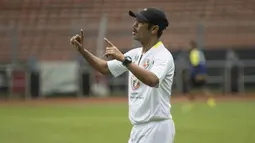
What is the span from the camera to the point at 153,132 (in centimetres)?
664

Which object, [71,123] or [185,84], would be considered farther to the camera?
[185,84]

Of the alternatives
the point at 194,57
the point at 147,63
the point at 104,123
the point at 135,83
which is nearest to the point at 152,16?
the point at 147,63

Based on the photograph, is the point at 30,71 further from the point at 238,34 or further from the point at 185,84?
the point at 238,34

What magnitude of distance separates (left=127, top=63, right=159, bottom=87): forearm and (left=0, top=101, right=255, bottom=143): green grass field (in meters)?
7.36

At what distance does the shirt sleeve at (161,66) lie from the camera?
633cm

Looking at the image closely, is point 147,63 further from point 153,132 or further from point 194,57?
point 194,57

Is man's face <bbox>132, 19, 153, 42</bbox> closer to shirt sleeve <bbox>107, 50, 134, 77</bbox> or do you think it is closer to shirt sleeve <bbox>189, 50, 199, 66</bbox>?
shirt sleeve <bbox>107, 50, 134, 77</bbox>

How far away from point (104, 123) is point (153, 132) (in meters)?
11.1

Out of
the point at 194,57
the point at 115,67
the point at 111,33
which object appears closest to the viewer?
Result: the point at 115,67

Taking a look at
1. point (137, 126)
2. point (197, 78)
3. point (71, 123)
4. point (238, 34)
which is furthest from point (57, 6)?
point (238, 34)

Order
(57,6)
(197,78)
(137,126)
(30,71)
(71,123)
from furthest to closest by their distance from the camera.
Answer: (30,71)
(197,78)
(71,123)
(57,6)
(137,126)

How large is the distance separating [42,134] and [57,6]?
287 cm

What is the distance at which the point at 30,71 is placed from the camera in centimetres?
2798

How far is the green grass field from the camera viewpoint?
46.2 ft
